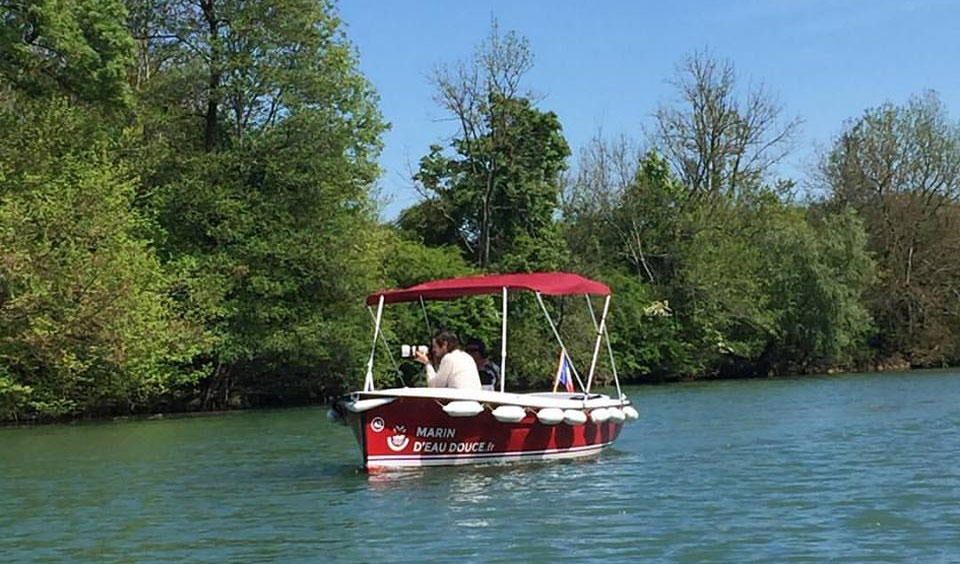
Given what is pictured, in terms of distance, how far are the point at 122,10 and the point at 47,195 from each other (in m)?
6.61

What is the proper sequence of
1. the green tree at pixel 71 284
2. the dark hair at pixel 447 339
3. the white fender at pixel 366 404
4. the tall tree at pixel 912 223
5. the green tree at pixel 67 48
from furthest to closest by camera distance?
the tall tree at pixel 912 223
the green tree at pixel 67 48
the green tree at pixel 71 284
the dark hair at pixel 447 339
the white fender at pixel 366 404

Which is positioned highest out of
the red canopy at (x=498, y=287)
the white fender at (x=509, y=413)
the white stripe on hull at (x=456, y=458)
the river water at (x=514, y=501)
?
the red canopy at (x=498, y=287)

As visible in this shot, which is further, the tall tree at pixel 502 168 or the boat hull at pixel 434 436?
the tall tree at pixel 502 168

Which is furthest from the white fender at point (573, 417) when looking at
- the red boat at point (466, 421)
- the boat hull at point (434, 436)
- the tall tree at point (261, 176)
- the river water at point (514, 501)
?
A: the tall tree at point (261, 176)

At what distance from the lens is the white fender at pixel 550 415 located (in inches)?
797

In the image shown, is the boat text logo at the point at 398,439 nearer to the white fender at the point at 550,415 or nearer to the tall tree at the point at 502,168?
the white fender at the point at 550,415

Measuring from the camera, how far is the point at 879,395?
40.1 meters

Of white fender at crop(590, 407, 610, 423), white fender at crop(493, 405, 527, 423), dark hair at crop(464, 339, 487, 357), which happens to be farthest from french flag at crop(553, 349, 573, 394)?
white fender at crop(493, 405, 527, 423)

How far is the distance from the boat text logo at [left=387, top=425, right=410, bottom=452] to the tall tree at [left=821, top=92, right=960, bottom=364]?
5002 centimetres

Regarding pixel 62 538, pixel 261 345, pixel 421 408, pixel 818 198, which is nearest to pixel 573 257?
pixel 818 198

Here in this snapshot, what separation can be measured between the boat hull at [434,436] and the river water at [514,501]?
0.27 metres

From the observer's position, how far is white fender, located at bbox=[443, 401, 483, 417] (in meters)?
19.0

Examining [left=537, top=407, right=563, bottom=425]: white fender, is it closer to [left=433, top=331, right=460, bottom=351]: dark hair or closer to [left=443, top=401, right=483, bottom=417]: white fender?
[left=443, top=401, right=483, bottom=417]: white fender

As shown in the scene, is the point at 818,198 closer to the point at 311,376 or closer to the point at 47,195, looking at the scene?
the point at 311,376
